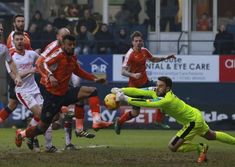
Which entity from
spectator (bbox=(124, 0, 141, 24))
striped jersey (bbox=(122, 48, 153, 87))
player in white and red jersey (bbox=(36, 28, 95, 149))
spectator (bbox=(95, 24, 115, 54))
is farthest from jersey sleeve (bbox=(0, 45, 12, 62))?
spectator (bbox=(124, 0, 141, 24))

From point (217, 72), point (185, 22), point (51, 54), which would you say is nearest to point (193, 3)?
point (185, 22)

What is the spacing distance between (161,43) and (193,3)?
2009 millimetres

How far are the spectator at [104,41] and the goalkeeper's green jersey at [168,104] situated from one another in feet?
45.8

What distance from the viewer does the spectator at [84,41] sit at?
31.1 m

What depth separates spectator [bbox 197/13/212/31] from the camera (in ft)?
108

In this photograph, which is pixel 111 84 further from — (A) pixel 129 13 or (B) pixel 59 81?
(B) pixel 59 81

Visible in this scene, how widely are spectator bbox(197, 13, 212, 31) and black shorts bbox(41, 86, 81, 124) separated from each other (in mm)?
16479

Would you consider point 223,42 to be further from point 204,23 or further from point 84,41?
point 84,41

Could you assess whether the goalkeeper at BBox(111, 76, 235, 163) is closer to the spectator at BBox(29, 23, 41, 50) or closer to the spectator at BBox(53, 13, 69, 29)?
the spectator at BBox(29, 23, 41, 50)

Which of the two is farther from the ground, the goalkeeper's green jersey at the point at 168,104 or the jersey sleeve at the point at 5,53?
the jersey sleeve at the point at 5,53

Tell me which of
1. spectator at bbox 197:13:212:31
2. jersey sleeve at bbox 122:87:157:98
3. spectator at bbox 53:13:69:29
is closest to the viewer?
jersey sleeve at bbox 122:87:157:98

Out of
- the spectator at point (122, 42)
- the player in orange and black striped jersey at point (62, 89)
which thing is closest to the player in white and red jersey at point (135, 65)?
the player in orange and black striped jersey at point (62, 89)

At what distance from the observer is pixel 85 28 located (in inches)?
1229

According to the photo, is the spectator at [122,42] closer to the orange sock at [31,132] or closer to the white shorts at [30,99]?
the white shorts at [30,99]
